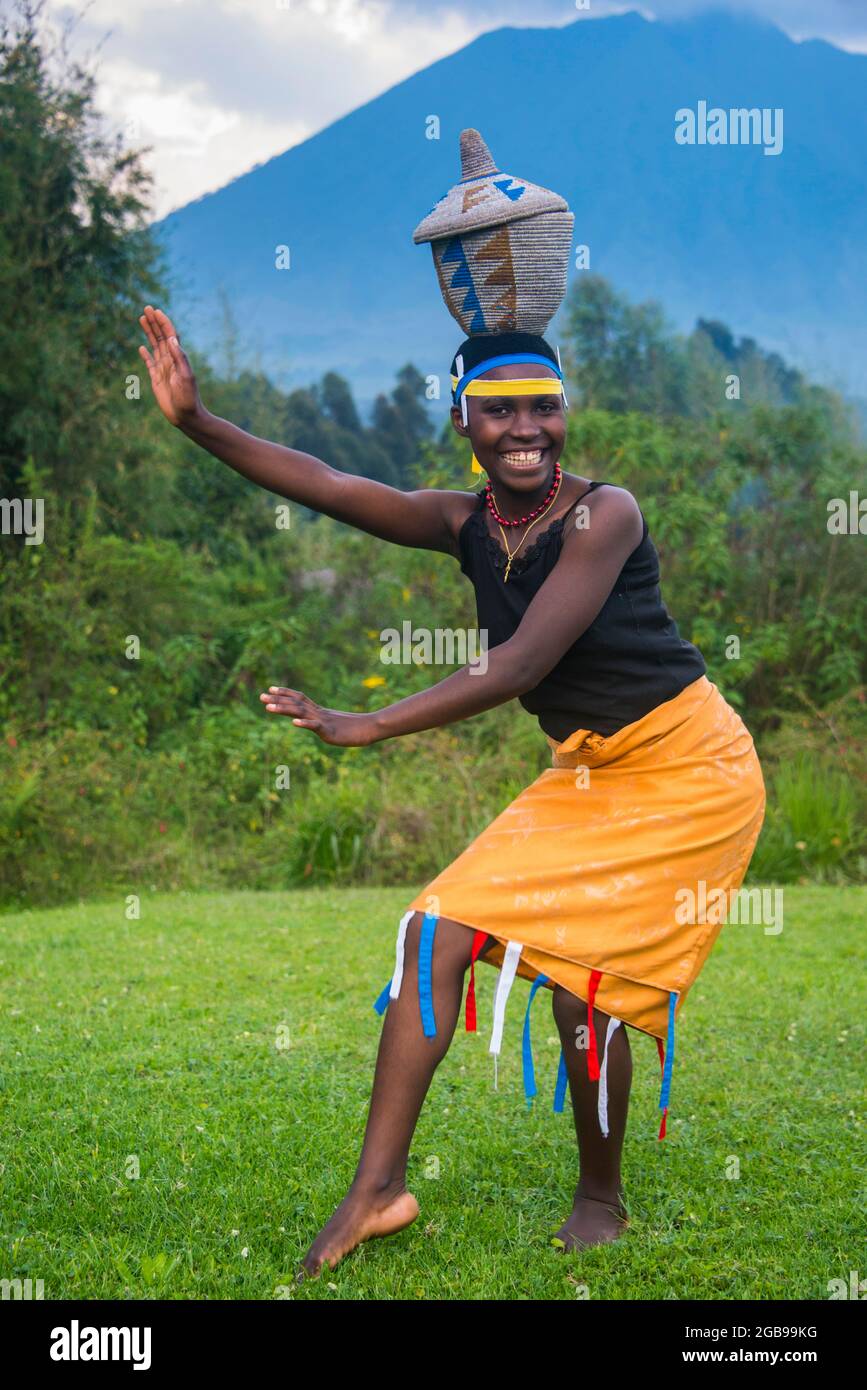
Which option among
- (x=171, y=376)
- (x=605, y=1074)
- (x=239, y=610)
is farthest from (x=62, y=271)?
(x=605, y=1074)

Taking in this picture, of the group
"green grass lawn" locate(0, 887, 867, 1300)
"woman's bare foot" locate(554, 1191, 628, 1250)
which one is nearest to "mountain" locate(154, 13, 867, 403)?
"green grass lawn" locate(0, 887, 867, 1300)

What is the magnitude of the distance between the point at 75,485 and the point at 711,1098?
10.2 m

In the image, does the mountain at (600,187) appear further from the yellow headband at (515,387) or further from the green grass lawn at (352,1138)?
the yellow headband at (515,387)

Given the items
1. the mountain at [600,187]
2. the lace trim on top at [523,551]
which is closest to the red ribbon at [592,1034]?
the lace trim on top at [523,551]

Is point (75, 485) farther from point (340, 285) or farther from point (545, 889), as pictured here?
point (340, 285)

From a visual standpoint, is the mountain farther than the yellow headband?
Yes

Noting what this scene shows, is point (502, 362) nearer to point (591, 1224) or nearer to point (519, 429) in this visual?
point (519, 429)

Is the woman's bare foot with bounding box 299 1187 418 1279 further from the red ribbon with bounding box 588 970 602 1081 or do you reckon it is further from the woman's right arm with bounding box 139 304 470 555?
the woman's right arm with bounding box 139 304 470 555

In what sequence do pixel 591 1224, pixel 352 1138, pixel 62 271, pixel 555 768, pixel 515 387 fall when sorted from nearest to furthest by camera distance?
pixel 515 387
pixel 591 1224
pixel 555 768
pixel 352 1138
pixel 62 271

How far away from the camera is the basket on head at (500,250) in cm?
327

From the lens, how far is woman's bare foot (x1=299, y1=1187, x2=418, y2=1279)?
9.89 ft

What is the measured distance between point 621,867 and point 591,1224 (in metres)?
0.93

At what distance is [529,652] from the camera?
301cm
